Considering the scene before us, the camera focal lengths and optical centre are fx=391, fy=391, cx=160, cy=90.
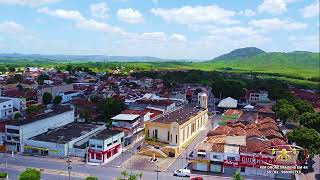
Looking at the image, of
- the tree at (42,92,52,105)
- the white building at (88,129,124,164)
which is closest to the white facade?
the white building at (88,129,124,164)

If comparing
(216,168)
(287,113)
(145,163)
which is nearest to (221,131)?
(216,168)

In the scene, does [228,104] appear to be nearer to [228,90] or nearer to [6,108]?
[228,90]

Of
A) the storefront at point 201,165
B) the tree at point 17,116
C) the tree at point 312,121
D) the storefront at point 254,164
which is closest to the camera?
the storefront at point 254,164

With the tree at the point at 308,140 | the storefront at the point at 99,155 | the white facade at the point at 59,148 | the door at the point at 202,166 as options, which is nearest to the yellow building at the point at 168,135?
the storefront at the point at 99,155

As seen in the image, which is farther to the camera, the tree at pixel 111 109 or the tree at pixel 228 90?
the tree at pixel 228 90

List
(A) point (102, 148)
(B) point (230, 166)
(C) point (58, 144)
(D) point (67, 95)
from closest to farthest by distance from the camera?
(B) point (230, 166) → (A) point (102, 148) → (C) point (58, 144) → (D) point (67, 95)

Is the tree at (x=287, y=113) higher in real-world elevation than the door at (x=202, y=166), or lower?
higher

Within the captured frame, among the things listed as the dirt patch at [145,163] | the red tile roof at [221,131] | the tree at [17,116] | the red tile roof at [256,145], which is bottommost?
the dirt patch at [145,163]

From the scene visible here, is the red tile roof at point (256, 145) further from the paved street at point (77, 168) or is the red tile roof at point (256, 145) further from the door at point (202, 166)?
the door at point (202, 166)

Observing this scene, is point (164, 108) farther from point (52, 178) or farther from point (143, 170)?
point (52, 178)
